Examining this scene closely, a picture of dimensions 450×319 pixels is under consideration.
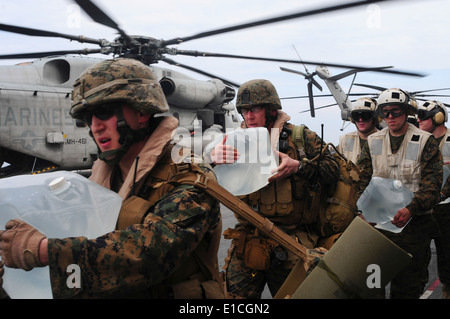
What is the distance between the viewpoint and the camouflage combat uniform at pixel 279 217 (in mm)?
3334

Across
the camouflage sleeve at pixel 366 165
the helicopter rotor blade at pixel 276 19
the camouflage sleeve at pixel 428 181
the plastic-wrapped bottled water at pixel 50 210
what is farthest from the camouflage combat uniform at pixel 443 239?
the plastic-wrapped bottled water at pixel 50 210

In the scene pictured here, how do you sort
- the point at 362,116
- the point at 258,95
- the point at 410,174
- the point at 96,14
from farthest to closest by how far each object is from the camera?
1. the point at 362,116
2. the point at 96,14
3. the point at 410,174
4. the point at 258,95

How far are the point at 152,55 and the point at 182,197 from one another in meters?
7.56

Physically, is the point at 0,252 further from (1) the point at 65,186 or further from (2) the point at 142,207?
(2) the point at 142,207

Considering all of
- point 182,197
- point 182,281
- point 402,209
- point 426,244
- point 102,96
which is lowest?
point 426,244

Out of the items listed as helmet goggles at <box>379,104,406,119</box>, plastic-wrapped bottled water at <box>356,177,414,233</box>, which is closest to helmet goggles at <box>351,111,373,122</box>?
helmet goggles at <box>379,104,406,119</box>

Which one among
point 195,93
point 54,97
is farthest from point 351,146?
point 54,97

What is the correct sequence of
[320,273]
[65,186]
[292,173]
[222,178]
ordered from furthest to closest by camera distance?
[292,173]
[222,178]
[320,273]
[65,186]

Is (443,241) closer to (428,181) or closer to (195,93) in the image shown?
(428,181)

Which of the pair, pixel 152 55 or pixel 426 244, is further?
pixel 152 55

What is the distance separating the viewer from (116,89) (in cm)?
184

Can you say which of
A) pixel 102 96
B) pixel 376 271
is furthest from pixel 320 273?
pixel 102 96

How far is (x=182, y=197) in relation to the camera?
166cm

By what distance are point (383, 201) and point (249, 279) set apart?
146cm
